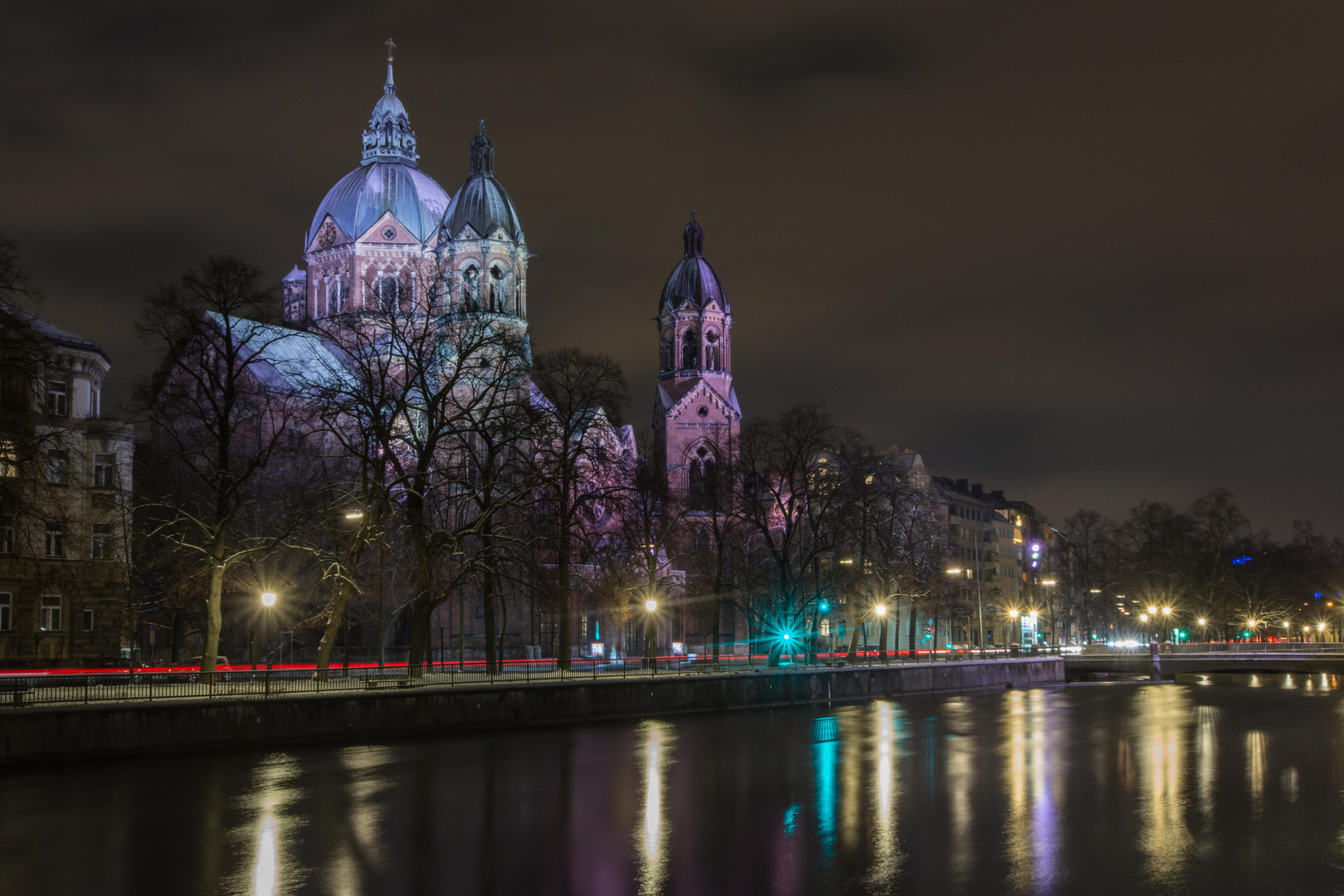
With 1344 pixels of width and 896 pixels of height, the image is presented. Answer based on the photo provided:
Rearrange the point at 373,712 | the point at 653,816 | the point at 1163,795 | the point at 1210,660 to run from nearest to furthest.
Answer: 1. the point at 653,816
2. the point at 1163,795
3. the point at 373,712
4. the point at 1210,660

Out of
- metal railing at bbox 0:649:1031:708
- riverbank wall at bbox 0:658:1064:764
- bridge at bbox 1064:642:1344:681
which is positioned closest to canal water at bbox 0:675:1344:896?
riverbank wall at bbox 0:658:1064:764

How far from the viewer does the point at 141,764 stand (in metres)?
27.3

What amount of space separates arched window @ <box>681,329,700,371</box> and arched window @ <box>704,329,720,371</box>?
24.4 inches

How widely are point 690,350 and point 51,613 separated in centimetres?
6013

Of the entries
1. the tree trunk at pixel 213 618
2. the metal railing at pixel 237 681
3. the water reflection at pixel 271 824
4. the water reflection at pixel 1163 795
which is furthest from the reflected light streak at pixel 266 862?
the tree trunk at pixel 213 618

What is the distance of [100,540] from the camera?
48.3 meters

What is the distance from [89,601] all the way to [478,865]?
34718 mm

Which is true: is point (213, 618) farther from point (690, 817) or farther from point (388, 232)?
point (388, 232)

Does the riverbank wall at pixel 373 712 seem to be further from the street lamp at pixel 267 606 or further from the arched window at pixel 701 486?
the arched window at pixel 701 486

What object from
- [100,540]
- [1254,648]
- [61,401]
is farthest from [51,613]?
[1254,648]

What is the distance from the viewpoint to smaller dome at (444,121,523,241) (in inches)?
3268

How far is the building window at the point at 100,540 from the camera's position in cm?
4750

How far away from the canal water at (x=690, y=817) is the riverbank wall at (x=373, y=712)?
759mm

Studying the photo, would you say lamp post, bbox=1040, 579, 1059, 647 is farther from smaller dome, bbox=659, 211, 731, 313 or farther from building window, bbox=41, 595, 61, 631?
building window, bbox=41, 595, 61, 631
